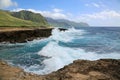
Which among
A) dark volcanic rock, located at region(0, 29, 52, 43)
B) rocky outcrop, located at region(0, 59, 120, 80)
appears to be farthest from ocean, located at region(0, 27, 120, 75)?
dark volcanic rock, located at region(0, 29, 52, 43)

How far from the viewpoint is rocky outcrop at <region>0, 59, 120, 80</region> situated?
419 inches

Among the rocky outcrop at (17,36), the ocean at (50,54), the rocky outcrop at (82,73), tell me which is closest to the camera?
the rocky outcrop at (82,73)

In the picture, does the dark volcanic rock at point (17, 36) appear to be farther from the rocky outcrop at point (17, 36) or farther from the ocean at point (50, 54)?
the ocean at point (50, 54)

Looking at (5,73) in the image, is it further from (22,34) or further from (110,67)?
(22,34)

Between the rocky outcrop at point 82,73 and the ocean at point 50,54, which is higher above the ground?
the rocky outcrop at point 82,73

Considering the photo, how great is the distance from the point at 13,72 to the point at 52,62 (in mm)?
9453

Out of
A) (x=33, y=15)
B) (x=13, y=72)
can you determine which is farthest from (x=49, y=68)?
(x=33, y=15)

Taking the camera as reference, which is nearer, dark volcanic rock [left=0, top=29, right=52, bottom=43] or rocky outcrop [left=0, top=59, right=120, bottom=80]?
rocky outcrop [left=0, top=59, right=120, bottom=80]

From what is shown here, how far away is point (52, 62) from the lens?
69.7 ft

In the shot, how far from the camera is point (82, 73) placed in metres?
11.1

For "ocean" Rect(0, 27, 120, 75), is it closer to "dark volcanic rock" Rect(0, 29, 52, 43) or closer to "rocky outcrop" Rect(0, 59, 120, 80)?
"rocky outcrop" Rect(0, 59, 120, 80)

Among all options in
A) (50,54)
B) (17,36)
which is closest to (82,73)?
(50,54)

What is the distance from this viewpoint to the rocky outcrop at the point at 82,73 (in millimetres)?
10651

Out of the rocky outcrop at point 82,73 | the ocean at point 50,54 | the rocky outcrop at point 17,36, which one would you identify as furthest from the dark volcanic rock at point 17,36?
the rocky outcrop at point 82,73
